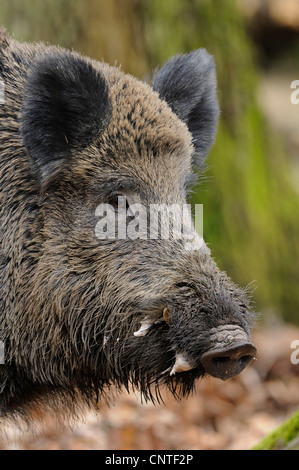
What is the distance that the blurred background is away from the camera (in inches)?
294

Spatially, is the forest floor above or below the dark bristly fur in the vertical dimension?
below

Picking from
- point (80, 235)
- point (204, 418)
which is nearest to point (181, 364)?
point (80, 235)

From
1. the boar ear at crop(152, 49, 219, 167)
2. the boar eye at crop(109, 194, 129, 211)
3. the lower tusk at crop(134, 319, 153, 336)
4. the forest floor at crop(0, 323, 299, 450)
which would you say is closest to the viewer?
the lower tusk at crop(134, 319, 153, 336)

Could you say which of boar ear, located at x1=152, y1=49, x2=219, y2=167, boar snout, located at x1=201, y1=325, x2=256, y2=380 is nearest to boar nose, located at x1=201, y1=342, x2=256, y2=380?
boar snout, located at x1=201, y1=325, x2=256, y2=380

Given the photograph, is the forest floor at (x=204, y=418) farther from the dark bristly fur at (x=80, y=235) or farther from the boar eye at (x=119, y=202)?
the boar eye at (x=119, y=202)

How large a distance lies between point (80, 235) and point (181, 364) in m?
1.18

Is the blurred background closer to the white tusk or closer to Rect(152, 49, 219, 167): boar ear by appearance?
Rect(152, 49, 219, 167): boar ear

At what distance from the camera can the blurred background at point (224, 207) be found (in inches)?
294

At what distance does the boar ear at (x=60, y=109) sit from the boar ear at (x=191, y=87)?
810 millimetres

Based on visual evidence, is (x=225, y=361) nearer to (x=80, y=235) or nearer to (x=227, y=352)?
(x=227, y=352)

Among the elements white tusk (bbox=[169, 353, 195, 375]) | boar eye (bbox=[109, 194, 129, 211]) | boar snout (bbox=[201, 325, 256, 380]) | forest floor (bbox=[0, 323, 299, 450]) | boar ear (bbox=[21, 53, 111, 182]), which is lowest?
forest floor (bbox=[0, 323, 299, 450])

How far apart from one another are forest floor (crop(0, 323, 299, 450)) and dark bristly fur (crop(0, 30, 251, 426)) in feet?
6.79

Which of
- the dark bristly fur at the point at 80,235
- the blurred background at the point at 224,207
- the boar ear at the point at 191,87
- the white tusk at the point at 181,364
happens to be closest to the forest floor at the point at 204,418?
the blurred background at the point at 224,207
